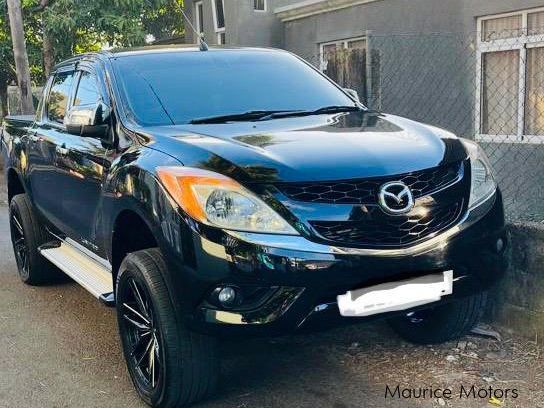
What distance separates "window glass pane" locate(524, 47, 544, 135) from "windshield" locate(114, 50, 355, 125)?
5057mm

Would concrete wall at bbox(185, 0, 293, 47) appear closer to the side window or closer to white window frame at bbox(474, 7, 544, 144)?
white window frame at bbox(474, 7, 544, 144)

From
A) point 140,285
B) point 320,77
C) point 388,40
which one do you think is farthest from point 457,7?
point 140,285

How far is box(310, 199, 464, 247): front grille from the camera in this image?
9.92 ft

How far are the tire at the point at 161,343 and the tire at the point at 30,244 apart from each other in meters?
2.39

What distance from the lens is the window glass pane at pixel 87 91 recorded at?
4479 millimetres

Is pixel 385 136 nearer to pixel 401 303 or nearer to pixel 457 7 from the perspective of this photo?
pixel 401 303

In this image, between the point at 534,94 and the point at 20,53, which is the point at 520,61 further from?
the point at 20,53

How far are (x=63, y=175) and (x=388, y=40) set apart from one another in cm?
725

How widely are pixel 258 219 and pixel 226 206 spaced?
15cm

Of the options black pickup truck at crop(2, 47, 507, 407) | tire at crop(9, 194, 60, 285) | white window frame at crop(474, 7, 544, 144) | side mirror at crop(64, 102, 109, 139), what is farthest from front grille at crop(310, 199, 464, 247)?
white window frame at crop(474, 7, 544, 144)

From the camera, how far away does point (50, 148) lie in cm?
504

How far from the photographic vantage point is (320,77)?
4816 millimetres

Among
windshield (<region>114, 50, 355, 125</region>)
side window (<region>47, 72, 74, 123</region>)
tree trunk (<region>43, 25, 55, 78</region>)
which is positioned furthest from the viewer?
tree trunk (<region>43, 25, 55, 78</region>)

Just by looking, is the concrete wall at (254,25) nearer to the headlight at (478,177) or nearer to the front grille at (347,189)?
the headlight at (478,177)
